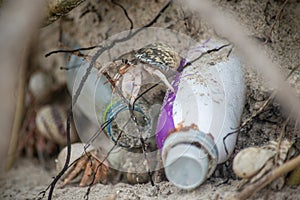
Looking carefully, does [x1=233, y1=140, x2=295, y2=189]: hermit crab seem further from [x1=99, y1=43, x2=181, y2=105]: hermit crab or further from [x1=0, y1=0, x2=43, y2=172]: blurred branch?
[x1=0, y1=0, x2=43, y2=172]: blurred branch

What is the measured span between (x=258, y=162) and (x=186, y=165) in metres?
0.18

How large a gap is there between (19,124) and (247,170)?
3.34 feet

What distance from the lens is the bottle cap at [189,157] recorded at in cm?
123

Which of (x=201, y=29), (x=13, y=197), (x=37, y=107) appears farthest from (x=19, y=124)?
(x=201, y=29)

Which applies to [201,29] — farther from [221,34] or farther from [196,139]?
[196,139]

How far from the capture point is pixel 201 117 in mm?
1340

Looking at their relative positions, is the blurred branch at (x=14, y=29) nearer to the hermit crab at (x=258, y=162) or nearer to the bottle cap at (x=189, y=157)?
the bottle cap at (x=189, y=157)

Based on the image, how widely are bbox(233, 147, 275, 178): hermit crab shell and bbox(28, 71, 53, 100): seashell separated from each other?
1.08 m

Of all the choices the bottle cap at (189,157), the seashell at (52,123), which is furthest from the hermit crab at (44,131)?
the bottle cap at (189,157)

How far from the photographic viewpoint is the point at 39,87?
207 centimetres

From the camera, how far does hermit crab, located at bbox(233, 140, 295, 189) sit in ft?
3.99

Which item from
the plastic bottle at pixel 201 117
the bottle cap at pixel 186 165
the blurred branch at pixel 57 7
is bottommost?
the bottle cap at pixel 186 165

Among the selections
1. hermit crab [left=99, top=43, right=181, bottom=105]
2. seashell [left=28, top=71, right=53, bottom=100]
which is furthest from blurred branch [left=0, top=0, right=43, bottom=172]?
seashell [left=28, top=71, right=53, bottom=100]

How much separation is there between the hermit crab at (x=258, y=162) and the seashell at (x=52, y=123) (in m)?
0.84
